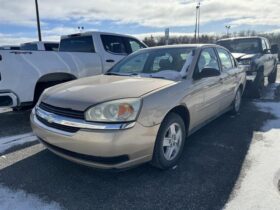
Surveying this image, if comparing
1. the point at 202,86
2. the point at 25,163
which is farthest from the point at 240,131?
the point at 25,163

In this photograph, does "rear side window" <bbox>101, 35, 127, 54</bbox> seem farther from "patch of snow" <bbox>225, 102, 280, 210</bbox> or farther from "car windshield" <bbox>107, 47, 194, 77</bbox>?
"patch of snow" <bbox>225, 102, 280, 210</bbox>

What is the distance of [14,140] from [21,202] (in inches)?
80.0

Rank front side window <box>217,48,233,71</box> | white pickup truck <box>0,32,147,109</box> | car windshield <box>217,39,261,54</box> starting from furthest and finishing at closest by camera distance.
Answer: car windshield <box>217,39,261,54</box>, front side window <box>217,48,233,71</box>, white pickup truck <box>0,32,147,109</box>

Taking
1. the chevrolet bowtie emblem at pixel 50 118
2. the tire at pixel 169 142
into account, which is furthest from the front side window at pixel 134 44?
the chevrolet bowtie emblem at pixel 50 118

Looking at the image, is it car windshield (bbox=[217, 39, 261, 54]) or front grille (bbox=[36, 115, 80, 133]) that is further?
car windshield (bbox=[217, 39, 261, 54])

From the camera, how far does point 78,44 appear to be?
656cm

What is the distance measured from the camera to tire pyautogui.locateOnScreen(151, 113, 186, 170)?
3.11 metres

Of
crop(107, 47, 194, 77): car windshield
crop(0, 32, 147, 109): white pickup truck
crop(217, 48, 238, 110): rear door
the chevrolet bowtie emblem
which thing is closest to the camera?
the chevrolet bowtie emblem

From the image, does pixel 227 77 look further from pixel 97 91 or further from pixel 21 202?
pixel 21 202

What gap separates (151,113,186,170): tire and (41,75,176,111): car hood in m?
0.46

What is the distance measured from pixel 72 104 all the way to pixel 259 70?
6687 millimetres

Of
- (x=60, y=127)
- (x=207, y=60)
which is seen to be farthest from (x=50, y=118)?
(x=207, y=60)

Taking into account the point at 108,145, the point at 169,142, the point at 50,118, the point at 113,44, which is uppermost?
the point at 113,44

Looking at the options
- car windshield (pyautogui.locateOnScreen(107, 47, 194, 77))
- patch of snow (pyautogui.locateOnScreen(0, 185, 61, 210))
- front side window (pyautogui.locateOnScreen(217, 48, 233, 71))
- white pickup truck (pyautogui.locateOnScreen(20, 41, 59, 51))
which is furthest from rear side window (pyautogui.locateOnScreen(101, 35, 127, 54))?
patch of snow (pyautogui.locateOnScreen(0, 185, 61, 210))
